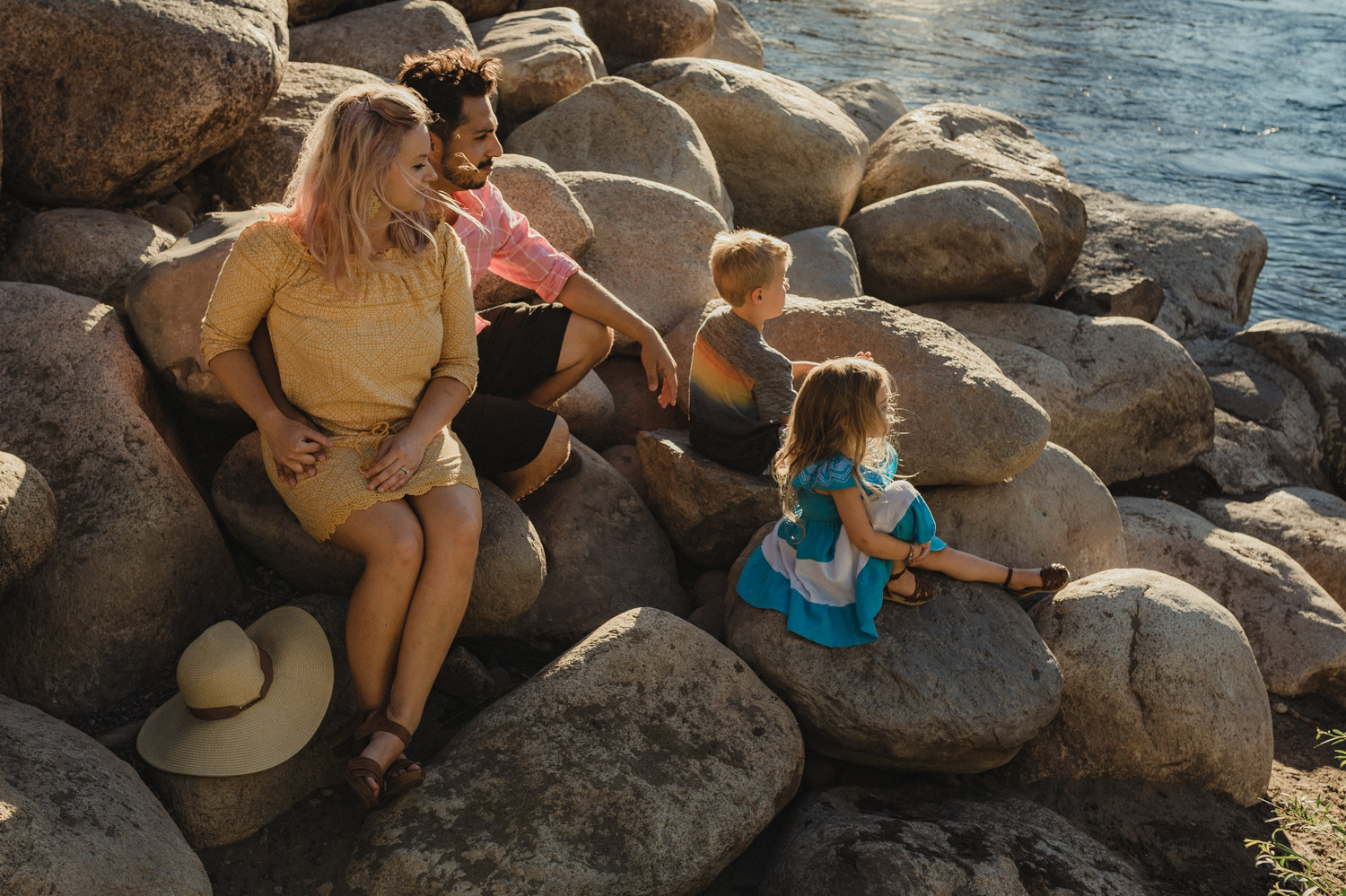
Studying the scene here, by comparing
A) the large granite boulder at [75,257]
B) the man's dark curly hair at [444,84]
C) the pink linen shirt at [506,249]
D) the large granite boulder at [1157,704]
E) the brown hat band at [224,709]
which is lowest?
the large granite boulder at [1157,704]

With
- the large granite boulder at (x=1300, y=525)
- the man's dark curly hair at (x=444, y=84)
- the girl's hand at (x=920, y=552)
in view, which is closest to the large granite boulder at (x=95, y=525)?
the man's dark curly hair at (x=444, y=84)

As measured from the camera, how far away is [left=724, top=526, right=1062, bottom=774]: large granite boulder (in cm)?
347

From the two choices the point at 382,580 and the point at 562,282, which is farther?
the point at 562,282

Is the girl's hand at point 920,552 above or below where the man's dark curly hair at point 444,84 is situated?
below

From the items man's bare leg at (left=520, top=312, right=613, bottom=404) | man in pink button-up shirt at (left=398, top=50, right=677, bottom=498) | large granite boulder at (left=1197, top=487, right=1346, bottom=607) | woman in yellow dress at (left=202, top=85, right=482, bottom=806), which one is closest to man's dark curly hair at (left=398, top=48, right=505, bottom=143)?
man in pink button-up shirt at (left=398, top=50, right=677, bottom=498)

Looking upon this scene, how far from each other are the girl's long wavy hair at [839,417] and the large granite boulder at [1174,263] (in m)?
4.47

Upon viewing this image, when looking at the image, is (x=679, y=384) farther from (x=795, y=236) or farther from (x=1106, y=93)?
(x=1106, y=93)

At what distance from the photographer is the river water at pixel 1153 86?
456 inches

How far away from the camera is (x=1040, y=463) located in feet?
15.3

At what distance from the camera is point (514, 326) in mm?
3936

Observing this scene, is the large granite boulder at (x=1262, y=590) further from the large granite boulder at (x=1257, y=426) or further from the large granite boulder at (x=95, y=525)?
the large granite boulder at (x=95, y=525)

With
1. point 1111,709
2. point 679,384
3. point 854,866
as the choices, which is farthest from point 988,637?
point 679,384

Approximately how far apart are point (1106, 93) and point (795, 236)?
1043cm

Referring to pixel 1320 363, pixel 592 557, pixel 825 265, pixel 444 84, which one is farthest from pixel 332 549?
pixel 1320 363
